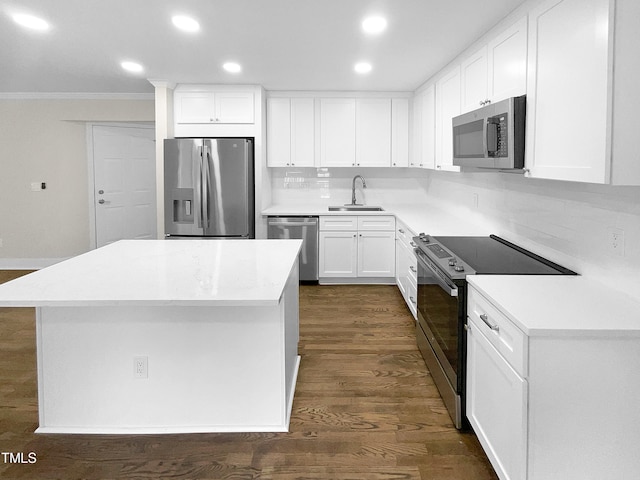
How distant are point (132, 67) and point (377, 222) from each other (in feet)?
9.64

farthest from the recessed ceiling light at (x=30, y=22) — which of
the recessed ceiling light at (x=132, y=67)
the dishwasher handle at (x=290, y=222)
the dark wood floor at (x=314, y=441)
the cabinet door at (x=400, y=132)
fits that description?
the cabinet door at (x=400, y=132)

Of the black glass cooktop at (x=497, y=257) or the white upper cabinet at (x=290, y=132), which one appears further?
the white upper cabinet at (x=290, y=132)

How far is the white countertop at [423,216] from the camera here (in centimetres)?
426

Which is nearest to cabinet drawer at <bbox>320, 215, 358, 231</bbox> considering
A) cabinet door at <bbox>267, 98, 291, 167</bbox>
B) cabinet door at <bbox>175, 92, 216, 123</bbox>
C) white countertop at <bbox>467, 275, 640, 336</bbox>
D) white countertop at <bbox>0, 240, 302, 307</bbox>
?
cabinet door at <bbox>267, 98, 291, 167</bbox>

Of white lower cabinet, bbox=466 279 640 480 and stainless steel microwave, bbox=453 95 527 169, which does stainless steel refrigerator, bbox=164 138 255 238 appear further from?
white lower cabinet, bbox=466 279 640 480

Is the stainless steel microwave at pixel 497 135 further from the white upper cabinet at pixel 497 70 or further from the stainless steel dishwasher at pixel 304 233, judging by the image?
the stainless steel dishwasher at pixel 304 233

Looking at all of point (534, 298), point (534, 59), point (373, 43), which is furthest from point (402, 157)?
point (534, 298)

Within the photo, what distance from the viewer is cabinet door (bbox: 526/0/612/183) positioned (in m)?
2.01

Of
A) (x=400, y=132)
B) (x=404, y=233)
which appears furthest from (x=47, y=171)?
(x=404, y=233)

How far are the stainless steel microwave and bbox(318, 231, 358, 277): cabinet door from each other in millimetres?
2562

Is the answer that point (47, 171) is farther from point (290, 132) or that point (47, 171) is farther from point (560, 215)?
point (560, 215)

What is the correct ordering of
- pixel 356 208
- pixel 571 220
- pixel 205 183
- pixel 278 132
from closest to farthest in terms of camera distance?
pixel 571 220
pixel 205 183
pixel 278 132
pixel 356 208

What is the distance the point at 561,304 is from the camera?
2.15 metres

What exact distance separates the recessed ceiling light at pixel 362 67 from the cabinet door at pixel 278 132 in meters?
1.40
